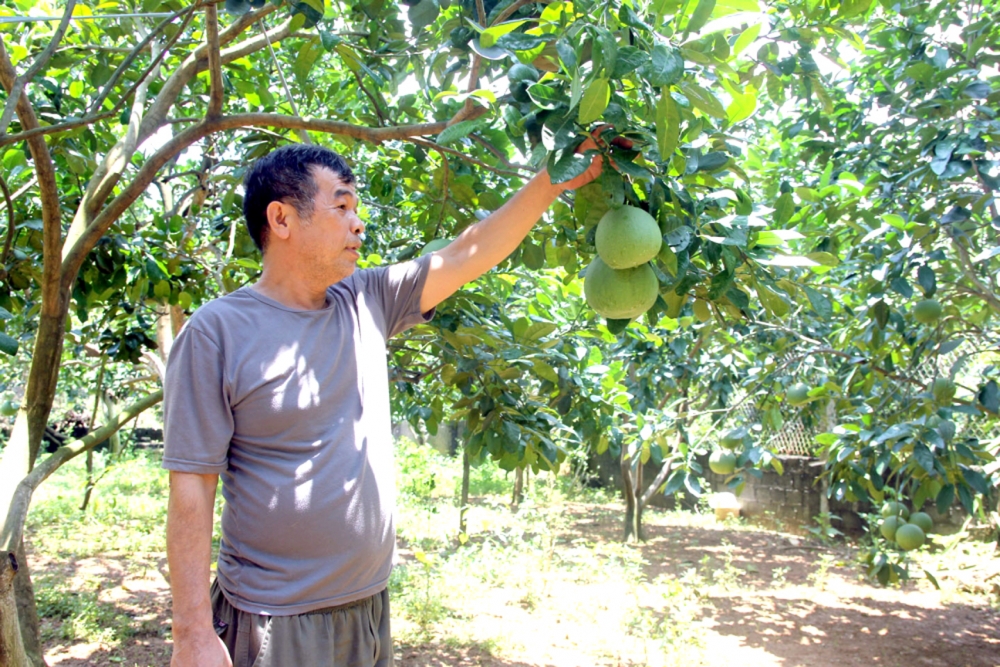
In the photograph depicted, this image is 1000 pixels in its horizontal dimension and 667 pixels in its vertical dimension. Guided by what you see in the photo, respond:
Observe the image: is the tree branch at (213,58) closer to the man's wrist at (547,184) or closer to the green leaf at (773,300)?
the man's wrist at (547,184)

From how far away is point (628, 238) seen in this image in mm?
1262

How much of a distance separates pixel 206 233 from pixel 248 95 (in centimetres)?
232

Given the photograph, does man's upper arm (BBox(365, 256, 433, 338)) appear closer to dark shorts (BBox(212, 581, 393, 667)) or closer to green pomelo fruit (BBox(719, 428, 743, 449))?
dark shorts (BBox(212, 581, 393, 667))

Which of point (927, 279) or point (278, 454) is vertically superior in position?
point (927, 279)

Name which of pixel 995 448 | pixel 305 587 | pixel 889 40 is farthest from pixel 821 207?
pixel 305 587

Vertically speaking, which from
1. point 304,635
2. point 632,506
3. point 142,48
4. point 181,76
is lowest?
point 632,506

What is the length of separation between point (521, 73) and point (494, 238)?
1.46 feet

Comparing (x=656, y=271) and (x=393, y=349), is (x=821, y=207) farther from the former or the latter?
(x=656, y=271)

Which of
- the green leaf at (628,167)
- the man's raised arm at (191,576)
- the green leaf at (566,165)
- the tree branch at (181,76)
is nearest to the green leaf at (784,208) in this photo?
the green leaf at (628,167)

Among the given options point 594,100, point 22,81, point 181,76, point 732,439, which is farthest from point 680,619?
point 22,81

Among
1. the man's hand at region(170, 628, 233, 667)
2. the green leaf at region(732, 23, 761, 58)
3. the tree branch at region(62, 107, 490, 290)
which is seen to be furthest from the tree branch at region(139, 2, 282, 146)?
the man's hand at region(170, 628, 233, 667)

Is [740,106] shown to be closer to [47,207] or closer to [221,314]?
[221,314]

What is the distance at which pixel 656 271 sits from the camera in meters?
1.46

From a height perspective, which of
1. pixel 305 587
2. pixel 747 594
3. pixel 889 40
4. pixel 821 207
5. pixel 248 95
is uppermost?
pixel 889 40
